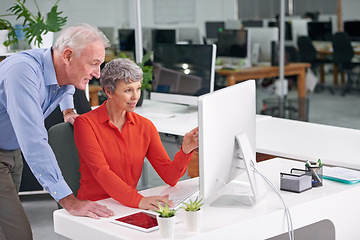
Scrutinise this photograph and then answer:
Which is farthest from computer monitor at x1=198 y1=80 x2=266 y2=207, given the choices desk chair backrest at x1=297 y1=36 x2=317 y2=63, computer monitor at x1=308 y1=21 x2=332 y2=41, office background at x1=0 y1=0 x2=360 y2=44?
computer monitor at x1=308 y1=21 x2=332 y2=41

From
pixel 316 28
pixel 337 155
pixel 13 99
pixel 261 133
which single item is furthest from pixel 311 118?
pixel 13 99

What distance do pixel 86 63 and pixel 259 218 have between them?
0.88 m

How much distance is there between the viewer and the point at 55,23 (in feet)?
16.2

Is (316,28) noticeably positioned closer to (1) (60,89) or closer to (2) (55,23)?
(2) (55,23)

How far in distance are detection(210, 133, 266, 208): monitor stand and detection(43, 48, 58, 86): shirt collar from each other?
0.77 meters

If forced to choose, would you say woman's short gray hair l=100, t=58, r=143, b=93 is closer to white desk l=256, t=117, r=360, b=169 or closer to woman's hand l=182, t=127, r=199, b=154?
woman's hand l=182, t=127, r=199, b=154

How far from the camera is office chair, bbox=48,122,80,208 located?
262 centimetres

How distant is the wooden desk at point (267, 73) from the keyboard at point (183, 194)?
4.48 meters

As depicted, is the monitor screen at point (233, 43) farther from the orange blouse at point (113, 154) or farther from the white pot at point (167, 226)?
the white pot at point (167, 226)

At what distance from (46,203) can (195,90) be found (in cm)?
150

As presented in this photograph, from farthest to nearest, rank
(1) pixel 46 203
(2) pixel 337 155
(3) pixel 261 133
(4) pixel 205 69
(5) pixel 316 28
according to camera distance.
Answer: (5) pixel 316 28 < (1) pixel 46 203 < (4) pixel 205 69 < (3) pixel 261 133 < (2) pixel 337 155

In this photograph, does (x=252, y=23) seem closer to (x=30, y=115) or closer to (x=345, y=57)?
(x=345, y=57)

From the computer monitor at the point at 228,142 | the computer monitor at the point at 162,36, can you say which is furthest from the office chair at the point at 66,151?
the computer monitor at the point at 162,36

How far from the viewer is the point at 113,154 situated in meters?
2.57
